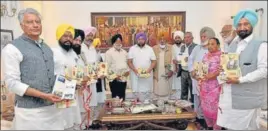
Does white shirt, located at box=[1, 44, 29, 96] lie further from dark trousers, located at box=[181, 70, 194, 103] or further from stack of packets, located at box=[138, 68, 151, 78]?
dark trousers, located at box=[181, 70, 194, 103]

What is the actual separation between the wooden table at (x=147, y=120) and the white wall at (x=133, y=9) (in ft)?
2.40

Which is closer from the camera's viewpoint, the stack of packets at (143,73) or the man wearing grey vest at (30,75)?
the man wearing grey vest at (30,75)

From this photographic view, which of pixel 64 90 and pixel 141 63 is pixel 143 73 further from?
pixel 64 90

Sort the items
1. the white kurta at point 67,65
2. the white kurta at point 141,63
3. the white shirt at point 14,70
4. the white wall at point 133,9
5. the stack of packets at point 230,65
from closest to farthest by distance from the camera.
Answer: the white shirt at point 14,70 < the stack of packets at point 230,65 < the white kurta at point 67,65 < the white kurta at point 141,63 < the white wall at point 133,9

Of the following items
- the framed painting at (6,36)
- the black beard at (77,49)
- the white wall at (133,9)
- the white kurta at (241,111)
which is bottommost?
the white kurta at (241,111)

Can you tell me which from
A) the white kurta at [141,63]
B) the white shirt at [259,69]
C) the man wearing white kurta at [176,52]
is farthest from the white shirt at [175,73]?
the white shirt at [259,69]

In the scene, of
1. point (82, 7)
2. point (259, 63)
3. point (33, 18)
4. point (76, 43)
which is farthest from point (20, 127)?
point (82, 7)

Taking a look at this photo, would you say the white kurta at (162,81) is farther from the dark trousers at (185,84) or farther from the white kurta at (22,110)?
the white kurta at (22,110)

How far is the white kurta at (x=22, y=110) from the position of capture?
3.81 ft

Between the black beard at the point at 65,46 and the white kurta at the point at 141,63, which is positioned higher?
the black beard at the point at 65,46

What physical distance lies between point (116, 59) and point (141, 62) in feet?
0.60

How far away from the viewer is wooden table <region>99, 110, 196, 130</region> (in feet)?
6.87

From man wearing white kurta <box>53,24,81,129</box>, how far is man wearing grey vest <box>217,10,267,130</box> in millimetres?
878

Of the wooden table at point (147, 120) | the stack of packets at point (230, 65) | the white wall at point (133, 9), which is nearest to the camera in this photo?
the stack of packets at point (230, 65)
